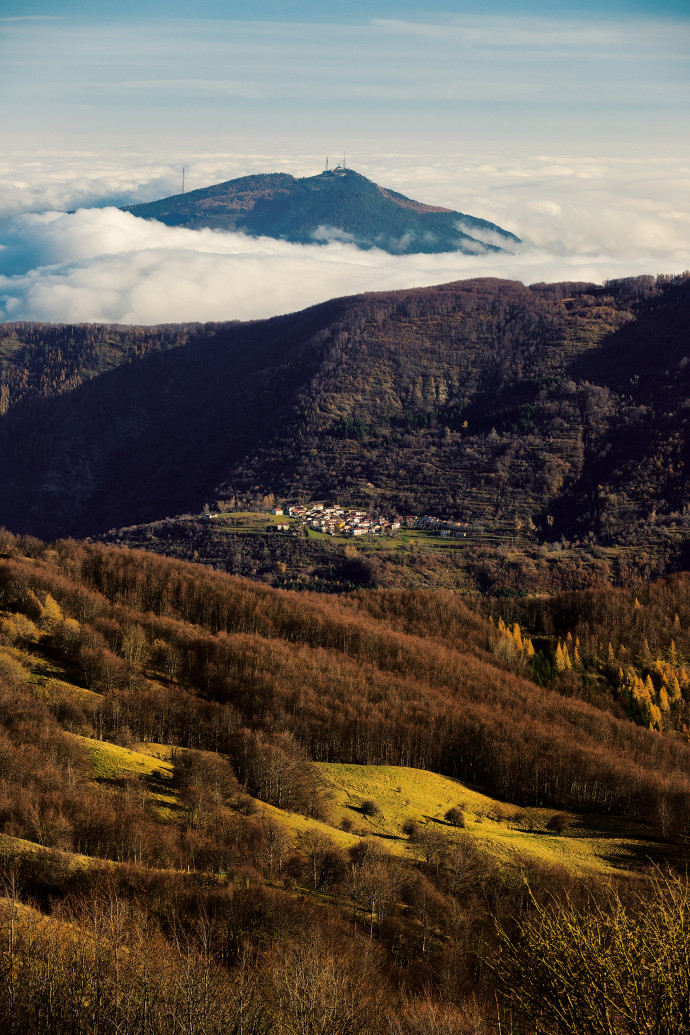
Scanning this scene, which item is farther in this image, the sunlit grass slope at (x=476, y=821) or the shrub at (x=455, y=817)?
the shrub at (x=455, y=817)

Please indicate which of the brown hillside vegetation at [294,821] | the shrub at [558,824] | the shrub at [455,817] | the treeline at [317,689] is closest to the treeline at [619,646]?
the treeline at [317,689]

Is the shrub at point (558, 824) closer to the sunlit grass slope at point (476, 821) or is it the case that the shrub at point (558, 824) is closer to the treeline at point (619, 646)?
the sunlit grass slope at point (476, 821)

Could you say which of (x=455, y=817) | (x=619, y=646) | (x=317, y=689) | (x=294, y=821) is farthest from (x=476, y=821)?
(x=619, y=646)

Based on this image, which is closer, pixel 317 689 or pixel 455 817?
pixel 455 817

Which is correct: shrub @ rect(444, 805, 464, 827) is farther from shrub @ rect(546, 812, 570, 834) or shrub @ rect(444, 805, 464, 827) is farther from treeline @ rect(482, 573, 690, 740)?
treeline @ rect(482, 573, 690, 740)

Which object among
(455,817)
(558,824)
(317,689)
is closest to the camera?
(455,817)

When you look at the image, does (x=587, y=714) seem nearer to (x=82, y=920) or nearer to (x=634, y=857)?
(x=634, y=857)

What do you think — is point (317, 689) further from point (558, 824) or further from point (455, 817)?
point (558, 824)

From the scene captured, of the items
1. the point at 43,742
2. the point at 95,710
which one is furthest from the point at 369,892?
the point at 95,710
